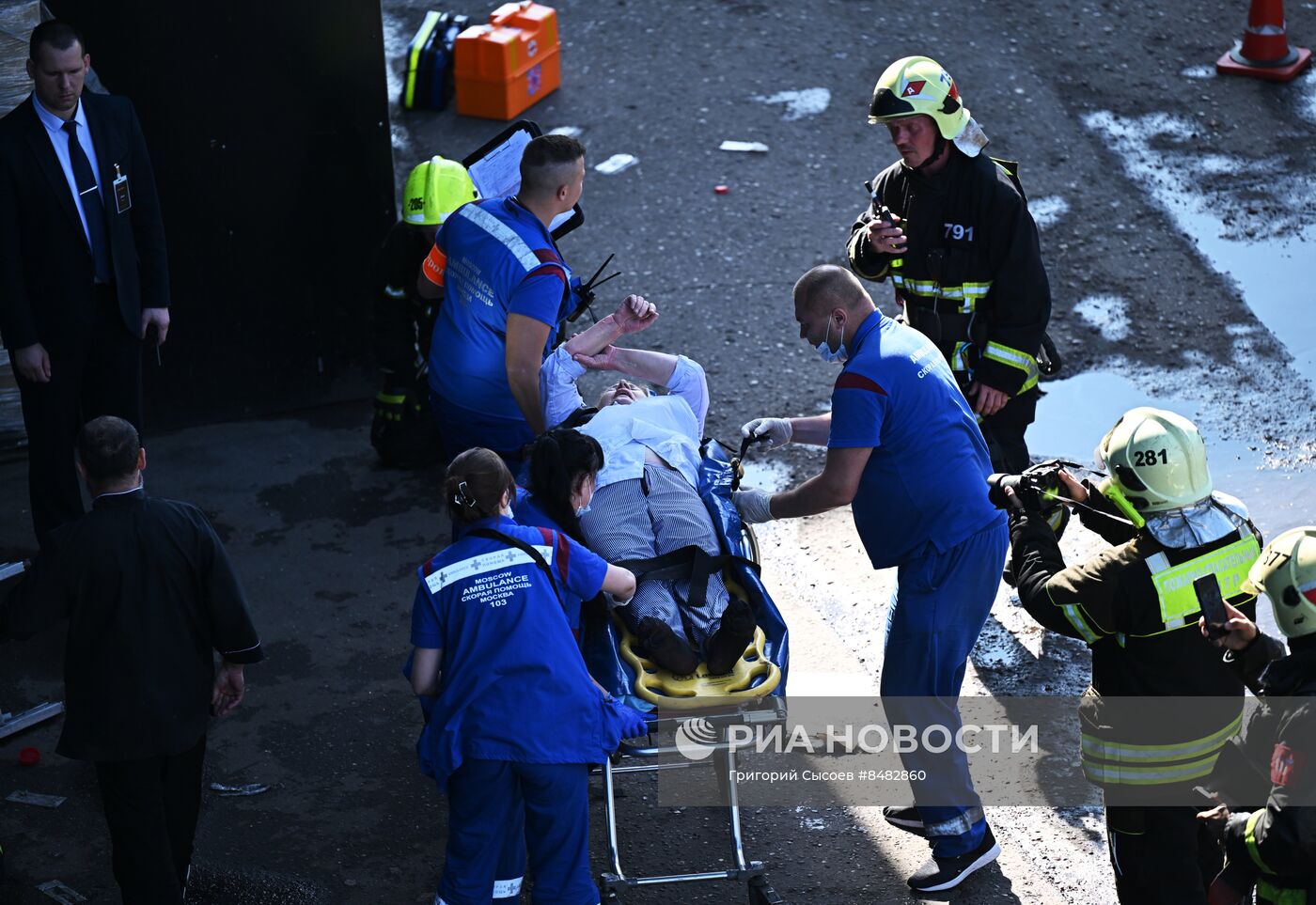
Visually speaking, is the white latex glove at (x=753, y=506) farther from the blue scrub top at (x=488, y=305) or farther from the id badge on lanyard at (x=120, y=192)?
the id badge on lanyard at (x=120, y=192)

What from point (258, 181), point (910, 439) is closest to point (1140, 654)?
point (910, 439)

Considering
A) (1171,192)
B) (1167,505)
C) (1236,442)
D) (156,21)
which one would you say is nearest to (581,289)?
(1167,505)

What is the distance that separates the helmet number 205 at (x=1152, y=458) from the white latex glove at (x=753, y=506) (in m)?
1.39

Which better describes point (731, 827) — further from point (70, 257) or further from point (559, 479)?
point (70, 257)

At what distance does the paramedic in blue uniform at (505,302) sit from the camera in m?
4.86

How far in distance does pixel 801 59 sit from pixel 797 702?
5961 millimetres

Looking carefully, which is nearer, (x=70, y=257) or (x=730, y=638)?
(x=730, y=638)

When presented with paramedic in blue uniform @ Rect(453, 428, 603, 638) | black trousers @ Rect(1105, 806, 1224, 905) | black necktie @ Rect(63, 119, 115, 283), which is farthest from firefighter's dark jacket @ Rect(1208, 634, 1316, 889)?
black necktie @ Rect(63, 119, 115, 283)

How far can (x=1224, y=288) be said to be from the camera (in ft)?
25.7

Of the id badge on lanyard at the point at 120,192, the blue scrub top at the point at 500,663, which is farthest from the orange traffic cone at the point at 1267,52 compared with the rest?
the blue scrub top at the point at 500,663

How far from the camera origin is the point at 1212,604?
3.34m

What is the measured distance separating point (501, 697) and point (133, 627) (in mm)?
999

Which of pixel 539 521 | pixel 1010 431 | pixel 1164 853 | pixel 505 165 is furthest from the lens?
pixel 505 165

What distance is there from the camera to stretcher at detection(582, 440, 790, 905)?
404cm
